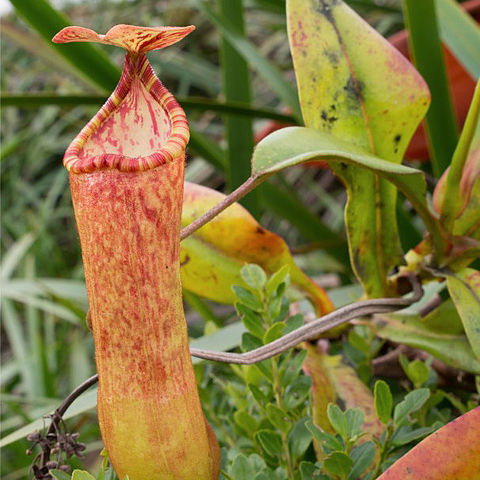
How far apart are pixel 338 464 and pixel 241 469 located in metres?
0.06

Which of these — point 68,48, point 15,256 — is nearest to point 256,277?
point 68,48

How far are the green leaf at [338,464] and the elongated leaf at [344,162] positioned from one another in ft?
0.63

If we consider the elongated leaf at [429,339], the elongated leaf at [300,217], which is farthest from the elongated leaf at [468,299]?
the elongated leaf at [300,217]

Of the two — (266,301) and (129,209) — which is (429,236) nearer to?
(266,301)

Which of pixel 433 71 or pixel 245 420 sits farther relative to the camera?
pixel 433 71

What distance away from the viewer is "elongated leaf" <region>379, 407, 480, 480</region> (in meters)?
0.37

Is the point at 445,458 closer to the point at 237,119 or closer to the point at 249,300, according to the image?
the point at 249,300

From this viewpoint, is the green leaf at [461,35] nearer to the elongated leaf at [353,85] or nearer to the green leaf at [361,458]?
the elongated leaf at [353,85]

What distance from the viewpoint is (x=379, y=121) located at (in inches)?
22.7

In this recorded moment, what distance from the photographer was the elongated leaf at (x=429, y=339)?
21.1 inches

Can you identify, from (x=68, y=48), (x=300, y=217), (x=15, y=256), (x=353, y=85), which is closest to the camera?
(x=353, y=85)

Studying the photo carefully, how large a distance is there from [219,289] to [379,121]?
0.21 meters

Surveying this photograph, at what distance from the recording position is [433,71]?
33.4 inches

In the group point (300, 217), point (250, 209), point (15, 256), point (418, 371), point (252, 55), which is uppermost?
point (252, 55)
